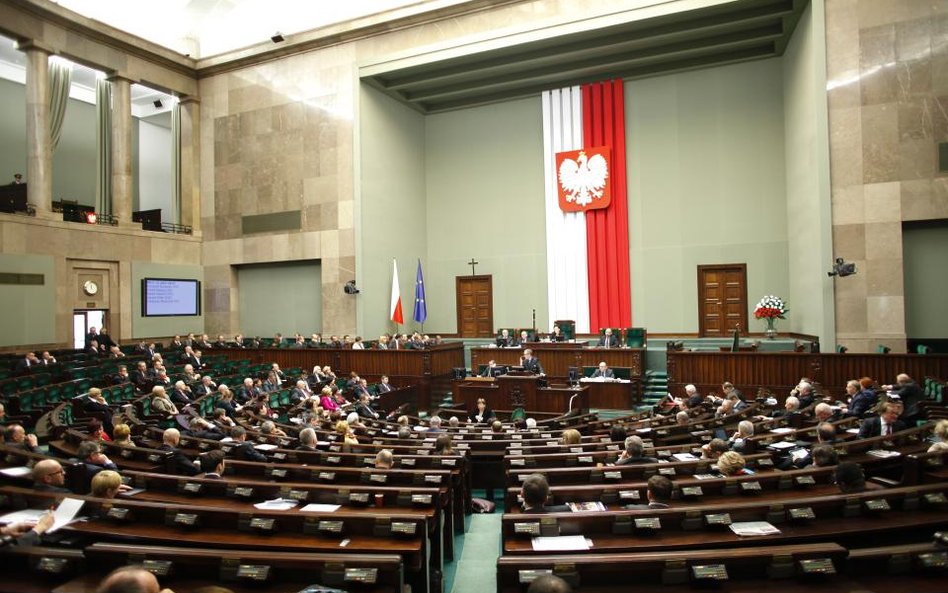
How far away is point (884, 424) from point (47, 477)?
22.7ft

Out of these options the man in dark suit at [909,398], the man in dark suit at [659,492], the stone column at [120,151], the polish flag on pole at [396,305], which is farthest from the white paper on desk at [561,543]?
the stone column at [120,151]

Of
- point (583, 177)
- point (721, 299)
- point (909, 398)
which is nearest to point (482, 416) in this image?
point (909, 398)

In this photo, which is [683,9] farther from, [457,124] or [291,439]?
[291,439]

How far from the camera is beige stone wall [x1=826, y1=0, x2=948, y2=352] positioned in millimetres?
11016

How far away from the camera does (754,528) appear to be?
3.14 meters

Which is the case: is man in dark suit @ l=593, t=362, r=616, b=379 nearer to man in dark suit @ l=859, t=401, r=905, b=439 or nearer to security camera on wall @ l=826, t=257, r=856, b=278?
security camera on wall @ l=826, t=257, r=856, b=278

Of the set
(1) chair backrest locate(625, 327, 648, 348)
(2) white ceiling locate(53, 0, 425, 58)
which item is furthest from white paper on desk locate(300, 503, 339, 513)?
(2) white ceiling locate(53, 0, 425, 58)

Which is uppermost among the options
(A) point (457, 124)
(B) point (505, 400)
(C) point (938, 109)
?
(A) point (457, 124)

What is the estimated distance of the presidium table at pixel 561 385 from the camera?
10.5m

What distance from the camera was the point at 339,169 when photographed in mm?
16172

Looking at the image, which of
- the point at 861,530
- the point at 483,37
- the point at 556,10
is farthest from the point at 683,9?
the point at 861,530

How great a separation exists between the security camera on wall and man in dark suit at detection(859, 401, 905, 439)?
21.9 feet

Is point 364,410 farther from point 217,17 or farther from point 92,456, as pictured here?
point 217,17

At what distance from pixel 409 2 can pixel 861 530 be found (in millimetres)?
15784
